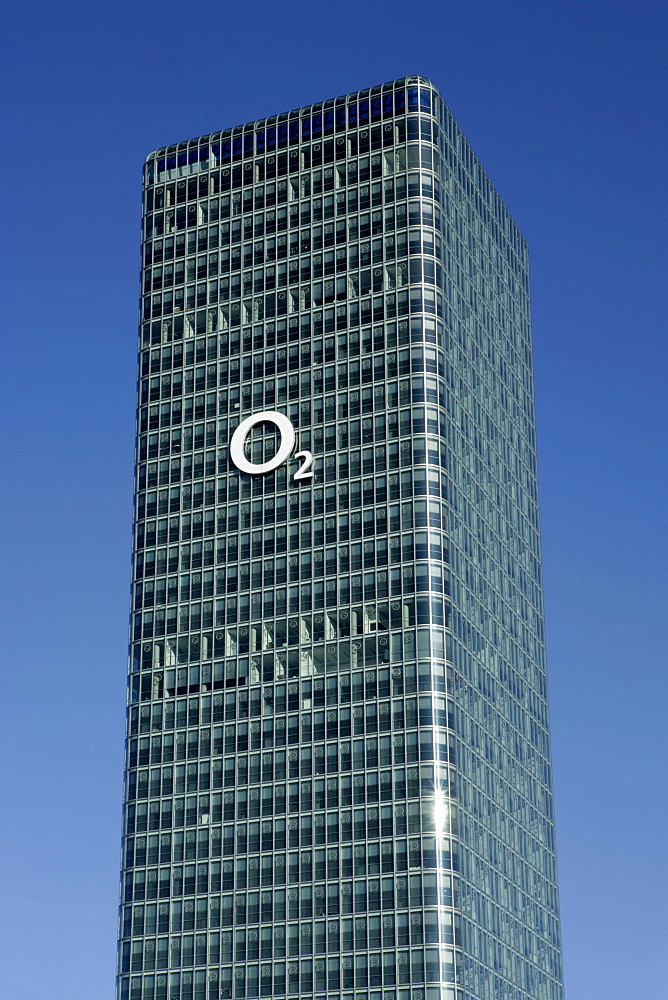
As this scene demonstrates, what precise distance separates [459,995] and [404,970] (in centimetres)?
667

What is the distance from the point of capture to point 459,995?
19838cm

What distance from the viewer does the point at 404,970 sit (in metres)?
199
